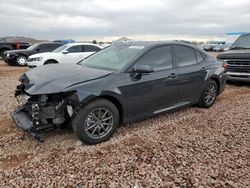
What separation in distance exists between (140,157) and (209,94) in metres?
3.05

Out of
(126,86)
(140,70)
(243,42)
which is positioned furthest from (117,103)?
(243,42)

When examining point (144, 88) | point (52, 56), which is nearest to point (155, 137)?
point (144, 88)

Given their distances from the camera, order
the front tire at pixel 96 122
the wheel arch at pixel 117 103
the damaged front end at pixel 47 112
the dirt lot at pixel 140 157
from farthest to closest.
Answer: the wheel arch at pixel 117 103, the front tire at pixel 96 122, the damaged front end at pixel 47 112, the dirt lot at pixel 140 157

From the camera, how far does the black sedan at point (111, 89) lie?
11.7ft

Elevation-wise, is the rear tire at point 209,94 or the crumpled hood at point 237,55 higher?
the crumpled hood at point 237,55

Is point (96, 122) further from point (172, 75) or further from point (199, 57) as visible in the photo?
point (199, 57)

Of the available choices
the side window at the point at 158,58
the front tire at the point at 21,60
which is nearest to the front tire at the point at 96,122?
the side window at the point at 158,58

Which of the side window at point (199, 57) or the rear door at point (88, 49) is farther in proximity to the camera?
the rear door at point (88, 49)

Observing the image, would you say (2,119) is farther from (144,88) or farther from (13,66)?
(13,66)

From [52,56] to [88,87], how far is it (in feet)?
28.4

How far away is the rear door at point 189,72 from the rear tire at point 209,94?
9.0 inches

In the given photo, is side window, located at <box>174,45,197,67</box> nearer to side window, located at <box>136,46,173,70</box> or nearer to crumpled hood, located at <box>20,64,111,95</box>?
side window, located at <box>136,46,173,70</box>

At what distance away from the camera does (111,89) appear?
3832 millimetres

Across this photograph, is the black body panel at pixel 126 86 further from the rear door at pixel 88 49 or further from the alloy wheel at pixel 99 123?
the rear door at pixel 88 49
